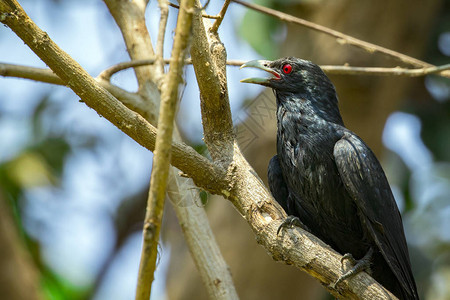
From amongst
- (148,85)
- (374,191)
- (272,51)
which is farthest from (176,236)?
(374,191)

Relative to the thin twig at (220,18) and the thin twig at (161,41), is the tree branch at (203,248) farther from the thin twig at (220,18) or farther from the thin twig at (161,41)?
the thin twig at (161,41)

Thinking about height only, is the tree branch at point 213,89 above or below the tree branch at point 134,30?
below

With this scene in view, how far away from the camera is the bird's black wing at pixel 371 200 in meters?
3.89

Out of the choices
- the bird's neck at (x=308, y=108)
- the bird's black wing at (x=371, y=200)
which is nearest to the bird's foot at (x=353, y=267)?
the bird's black wing at (x=371, y=200)

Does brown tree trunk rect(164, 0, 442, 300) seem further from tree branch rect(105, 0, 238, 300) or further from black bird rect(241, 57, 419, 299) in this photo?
tree branch rect(105, 0, 238, 300)

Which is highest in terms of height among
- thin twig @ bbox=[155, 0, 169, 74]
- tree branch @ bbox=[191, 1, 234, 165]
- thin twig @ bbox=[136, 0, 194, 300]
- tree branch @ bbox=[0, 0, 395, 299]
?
tree branch @ bbox=[191, 1, 234, 165]

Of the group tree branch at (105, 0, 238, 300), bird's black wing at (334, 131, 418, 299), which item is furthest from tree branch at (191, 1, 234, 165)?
bird's black wing at (334, 131, 418, 299)

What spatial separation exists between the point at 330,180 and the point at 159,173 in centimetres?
221

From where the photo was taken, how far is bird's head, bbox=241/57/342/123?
4.49 metres

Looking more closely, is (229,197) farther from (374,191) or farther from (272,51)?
(272,51)

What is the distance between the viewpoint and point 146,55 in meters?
4.66

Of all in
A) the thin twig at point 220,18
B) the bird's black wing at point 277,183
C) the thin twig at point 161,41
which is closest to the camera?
the thin twig at point 161,41

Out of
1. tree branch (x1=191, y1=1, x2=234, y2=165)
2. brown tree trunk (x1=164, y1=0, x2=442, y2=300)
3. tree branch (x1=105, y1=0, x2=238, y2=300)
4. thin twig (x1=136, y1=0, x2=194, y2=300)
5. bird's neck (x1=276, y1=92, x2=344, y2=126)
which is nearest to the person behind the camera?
thin twig (x1=136, y1=0, x2=194, y2=300)

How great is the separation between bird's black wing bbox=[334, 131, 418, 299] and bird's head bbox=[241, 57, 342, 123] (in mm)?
508
